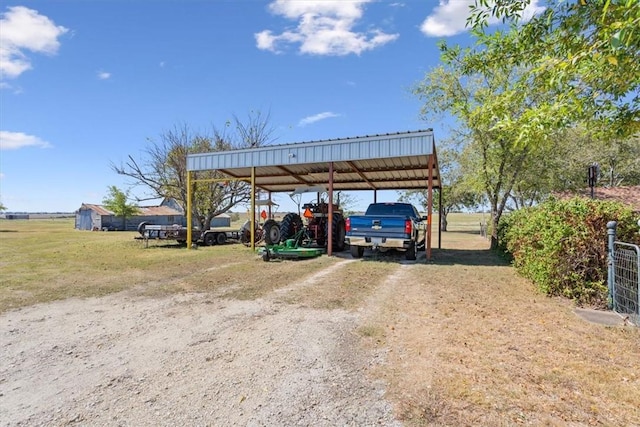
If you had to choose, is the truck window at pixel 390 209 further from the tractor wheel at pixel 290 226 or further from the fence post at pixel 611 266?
the fence post at pixel 611 266

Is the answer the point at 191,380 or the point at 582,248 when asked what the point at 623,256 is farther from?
the point at 191,380

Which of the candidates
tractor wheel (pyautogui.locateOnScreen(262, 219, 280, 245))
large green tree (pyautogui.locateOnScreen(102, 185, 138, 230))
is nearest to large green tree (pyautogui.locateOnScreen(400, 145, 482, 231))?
tractor wheel (pyautogui.locateOnScreen(262, 219, 280, 245))

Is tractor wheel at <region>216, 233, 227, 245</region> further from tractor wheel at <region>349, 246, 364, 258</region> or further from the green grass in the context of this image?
tractor wheel at <region>349, 246, 364, 258</region>

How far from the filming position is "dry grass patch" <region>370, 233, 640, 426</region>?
274 cm

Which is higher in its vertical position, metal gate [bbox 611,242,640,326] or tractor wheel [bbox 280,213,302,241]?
tractor wheel [bbox 280,213,302,241]

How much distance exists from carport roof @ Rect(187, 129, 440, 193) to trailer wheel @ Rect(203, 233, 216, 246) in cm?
300

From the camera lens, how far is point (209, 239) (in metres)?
17.1

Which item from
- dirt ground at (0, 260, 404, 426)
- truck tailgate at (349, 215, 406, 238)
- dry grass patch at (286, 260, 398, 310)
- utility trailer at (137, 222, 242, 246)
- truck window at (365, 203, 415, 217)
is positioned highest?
truck window at (365, 203, 415, 217)

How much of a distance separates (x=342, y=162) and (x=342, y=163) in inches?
24.4

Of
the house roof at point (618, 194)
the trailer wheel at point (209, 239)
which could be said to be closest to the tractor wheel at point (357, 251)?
the trailer wheel at point (209, 239)

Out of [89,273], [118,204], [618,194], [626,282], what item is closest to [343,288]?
[626,282]

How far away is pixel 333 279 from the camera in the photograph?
812 centimetres

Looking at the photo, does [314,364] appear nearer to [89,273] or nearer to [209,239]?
[89,273]

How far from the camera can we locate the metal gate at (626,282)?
5.13 metres
